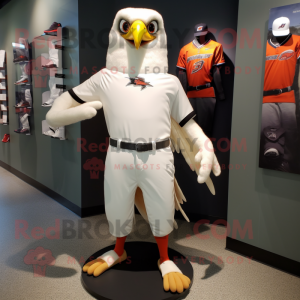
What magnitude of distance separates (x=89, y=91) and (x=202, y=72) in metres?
1.20

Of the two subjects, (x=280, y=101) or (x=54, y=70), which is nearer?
(x=280, y=101)

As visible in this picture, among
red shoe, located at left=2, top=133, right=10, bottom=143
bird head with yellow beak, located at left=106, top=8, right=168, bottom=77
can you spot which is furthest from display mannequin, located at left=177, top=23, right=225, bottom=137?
red shoe, located at left=2, top=133, right=10, bottom=143

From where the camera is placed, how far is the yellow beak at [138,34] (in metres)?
1.56

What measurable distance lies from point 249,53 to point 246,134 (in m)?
0.57

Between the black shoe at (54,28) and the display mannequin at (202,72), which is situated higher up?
the black shoe at (54,28)

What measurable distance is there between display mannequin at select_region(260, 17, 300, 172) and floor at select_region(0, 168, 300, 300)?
77cm

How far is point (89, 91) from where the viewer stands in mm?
1842

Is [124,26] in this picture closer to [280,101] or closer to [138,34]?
[138,34]

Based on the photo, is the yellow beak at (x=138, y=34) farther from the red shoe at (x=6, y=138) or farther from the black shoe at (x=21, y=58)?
the red shoe at (x=6, y=138)

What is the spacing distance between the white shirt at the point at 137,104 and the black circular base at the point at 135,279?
2.85ft

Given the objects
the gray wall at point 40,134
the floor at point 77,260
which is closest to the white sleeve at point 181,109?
the floor at point 77,260

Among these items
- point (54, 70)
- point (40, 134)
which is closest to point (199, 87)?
point (54, 70)

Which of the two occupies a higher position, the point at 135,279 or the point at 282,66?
the point at 282,66

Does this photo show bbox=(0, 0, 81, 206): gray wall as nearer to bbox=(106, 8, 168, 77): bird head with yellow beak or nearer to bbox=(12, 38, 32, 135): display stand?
bbox=(12, 38, 32, 135): display stand
